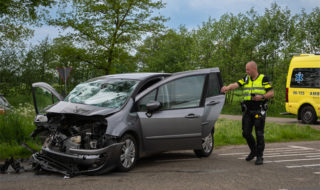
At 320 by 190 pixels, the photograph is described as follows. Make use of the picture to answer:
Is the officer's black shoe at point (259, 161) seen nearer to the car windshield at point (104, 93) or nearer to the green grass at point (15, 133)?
the car windshield at point (104, 93)

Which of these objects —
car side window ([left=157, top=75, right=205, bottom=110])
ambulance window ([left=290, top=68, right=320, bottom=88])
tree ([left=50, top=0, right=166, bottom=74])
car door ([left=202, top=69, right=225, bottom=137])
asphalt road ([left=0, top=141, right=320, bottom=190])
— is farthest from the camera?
tree ([left=50, top=0, right=166, bottom=74])

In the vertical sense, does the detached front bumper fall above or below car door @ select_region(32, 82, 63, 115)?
below

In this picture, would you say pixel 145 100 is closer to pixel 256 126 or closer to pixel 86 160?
pixel 86 160

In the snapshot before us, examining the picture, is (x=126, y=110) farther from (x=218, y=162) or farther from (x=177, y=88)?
(x=218, y=162)

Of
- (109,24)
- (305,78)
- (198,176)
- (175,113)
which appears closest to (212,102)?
(175,113)

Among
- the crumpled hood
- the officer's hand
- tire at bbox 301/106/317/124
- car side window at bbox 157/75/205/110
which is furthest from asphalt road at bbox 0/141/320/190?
tire at bbox 301/106/317/124

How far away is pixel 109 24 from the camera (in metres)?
26.5

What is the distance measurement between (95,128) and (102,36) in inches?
810

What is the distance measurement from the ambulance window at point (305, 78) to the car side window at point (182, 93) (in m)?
10.8

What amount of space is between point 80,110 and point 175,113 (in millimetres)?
1754

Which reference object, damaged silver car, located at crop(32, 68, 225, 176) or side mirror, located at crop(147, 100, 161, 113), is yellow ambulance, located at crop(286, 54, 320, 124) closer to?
damaged silver car, located at crop(32, 68, 225, 176)

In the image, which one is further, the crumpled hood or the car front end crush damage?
the crumpled hood

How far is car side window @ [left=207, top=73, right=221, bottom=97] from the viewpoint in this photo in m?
8.28

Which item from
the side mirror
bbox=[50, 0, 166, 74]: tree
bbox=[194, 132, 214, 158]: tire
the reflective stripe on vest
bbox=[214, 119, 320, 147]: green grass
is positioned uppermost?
bbox=[50, 0, 166, 74]: tree
